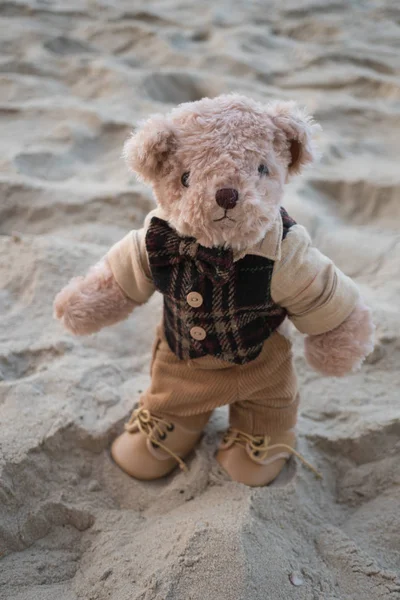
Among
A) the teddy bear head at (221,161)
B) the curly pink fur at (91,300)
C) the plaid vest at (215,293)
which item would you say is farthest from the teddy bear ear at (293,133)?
the curly pink fur at (91,300)

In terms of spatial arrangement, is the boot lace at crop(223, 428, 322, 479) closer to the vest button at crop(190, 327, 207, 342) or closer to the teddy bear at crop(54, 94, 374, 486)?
the teddy bear at crop(54, 94, 374, 486)

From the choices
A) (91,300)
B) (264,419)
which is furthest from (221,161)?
(264,419)

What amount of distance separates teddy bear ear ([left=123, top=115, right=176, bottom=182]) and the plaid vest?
0.09 metres

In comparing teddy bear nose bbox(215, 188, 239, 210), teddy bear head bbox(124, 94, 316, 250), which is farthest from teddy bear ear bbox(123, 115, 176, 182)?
teddy bear nose bbox(215, 188, 239, 210)

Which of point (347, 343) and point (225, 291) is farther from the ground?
point (225, 291)

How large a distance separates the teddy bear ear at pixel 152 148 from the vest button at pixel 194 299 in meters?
0.19

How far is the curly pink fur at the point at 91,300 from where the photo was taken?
101cm

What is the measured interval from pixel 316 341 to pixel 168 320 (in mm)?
274

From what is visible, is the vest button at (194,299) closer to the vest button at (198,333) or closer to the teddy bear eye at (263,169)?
the vest button at (198,333)

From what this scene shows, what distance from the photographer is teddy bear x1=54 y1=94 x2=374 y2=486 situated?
79cm

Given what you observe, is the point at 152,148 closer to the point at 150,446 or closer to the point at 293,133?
the point at 293,133

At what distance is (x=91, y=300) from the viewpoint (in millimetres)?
1002

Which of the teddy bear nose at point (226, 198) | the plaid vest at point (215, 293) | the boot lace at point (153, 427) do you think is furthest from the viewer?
Answer: the boot lace at point (153, 427)

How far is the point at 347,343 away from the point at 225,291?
24 centimetres
